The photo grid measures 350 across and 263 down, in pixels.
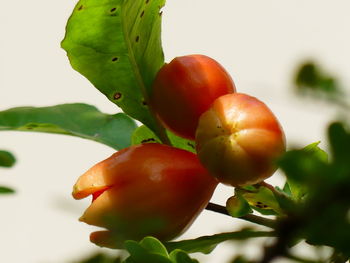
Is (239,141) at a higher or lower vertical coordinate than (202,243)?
higher

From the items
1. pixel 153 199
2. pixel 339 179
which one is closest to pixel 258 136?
pixel 153 199

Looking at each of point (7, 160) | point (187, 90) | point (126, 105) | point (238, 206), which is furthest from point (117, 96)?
point (7, 160)

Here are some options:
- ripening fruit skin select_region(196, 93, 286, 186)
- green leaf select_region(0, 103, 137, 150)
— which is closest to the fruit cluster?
ripening fruit skin select_region(196, 93, 286, 186)

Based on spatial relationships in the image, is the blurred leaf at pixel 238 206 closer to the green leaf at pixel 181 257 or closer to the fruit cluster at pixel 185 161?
the fruit cluster at pixel 185 161

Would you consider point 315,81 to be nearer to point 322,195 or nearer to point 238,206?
point 322,195

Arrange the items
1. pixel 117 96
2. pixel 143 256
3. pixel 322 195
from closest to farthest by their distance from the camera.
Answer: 1. pixel 322 195
2. pixel 143 256
3. pixel 117 96

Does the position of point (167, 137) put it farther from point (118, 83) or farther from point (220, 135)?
point (220, 135)
